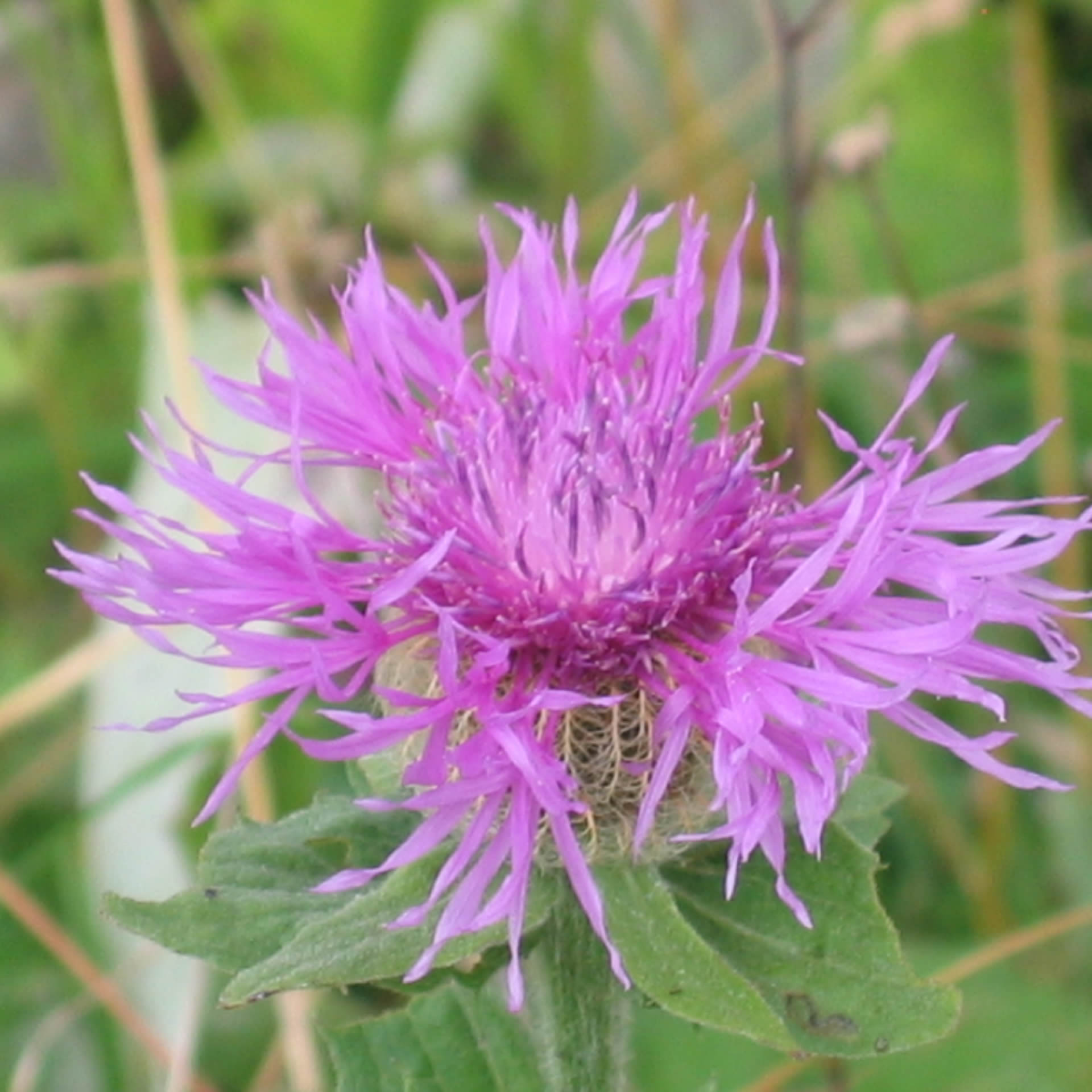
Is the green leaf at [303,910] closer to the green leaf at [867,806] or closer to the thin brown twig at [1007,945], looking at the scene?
the green leaf at [867,806]

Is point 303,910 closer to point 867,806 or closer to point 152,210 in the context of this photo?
point 867,806

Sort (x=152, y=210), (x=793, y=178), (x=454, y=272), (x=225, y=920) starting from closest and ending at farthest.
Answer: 1. (x=225, y=920)
2. (x=793, y=178)
3. (x=152, y=210)
4. (x=454, y=272)

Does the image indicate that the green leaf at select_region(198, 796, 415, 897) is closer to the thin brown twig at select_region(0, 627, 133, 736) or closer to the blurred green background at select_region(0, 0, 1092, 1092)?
the blurred green background at select_region(0, 0, 1092, 1092)

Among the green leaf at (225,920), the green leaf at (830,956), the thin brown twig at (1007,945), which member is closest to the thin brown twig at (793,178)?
the thin brown twig at (1007,945)

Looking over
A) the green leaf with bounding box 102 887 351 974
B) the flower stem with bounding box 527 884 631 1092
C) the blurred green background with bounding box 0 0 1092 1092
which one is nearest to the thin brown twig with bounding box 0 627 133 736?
the blurred green background with bounding box 0 0 1092 1092

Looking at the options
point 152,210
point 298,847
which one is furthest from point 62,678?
point 298,847

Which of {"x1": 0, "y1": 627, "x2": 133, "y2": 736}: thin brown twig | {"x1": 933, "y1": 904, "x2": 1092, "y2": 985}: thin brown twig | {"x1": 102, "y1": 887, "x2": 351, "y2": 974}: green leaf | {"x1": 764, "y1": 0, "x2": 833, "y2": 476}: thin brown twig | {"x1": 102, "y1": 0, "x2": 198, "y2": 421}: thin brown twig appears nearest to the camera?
{"x1": 102, "y1": 887, "x2": 351, "y2": 974}: green leaf
